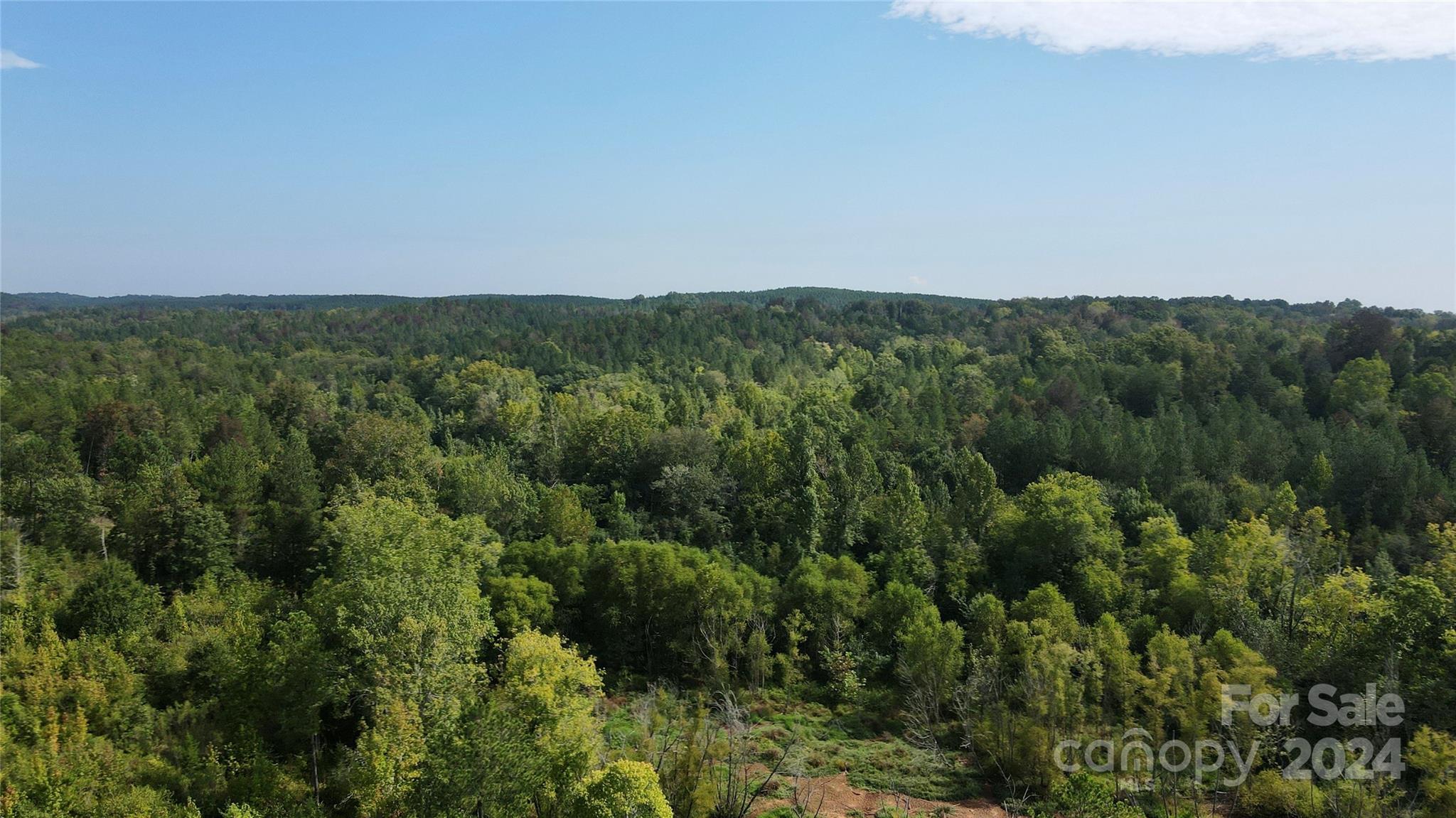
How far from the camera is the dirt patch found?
29578 millimetres

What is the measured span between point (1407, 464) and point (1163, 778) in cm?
4141

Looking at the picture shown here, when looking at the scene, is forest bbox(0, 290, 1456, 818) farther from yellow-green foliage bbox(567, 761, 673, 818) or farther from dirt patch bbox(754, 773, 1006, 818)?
dirt patch bbox(754, 773, 1006, 818)

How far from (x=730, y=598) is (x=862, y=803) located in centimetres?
1273

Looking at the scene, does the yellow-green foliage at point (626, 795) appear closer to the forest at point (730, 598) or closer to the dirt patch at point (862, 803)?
the forest at point (730, 598)

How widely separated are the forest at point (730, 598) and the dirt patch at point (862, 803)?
0.23 metres

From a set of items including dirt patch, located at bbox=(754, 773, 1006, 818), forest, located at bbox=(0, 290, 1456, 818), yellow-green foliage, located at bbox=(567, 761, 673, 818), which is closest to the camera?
yellow-green foliage, located at bbox=(567, 761, 673, 818)

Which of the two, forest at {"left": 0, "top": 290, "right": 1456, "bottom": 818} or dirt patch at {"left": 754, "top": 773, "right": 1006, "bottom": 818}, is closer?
forest at {"left": 0, "top": 290, "right": 1456, "bottom": 818}

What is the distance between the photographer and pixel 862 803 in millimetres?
30312

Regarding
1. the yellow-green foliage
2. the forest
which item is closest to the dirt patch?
the forest

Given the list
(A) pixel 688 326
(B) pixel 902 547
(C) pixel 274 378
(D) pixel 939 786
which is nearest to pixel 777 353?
(A) pixel 688 326

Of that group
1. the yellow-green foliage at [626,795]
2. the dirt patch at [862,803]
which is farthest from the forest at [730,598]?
the dirt patch at [862,803]

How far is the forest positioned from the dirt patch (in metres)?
0.23

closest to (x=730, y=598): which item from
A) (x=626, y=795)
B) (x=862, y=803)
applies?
(x=862, y=803)

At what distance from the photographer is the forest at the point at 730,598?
86.4ft
